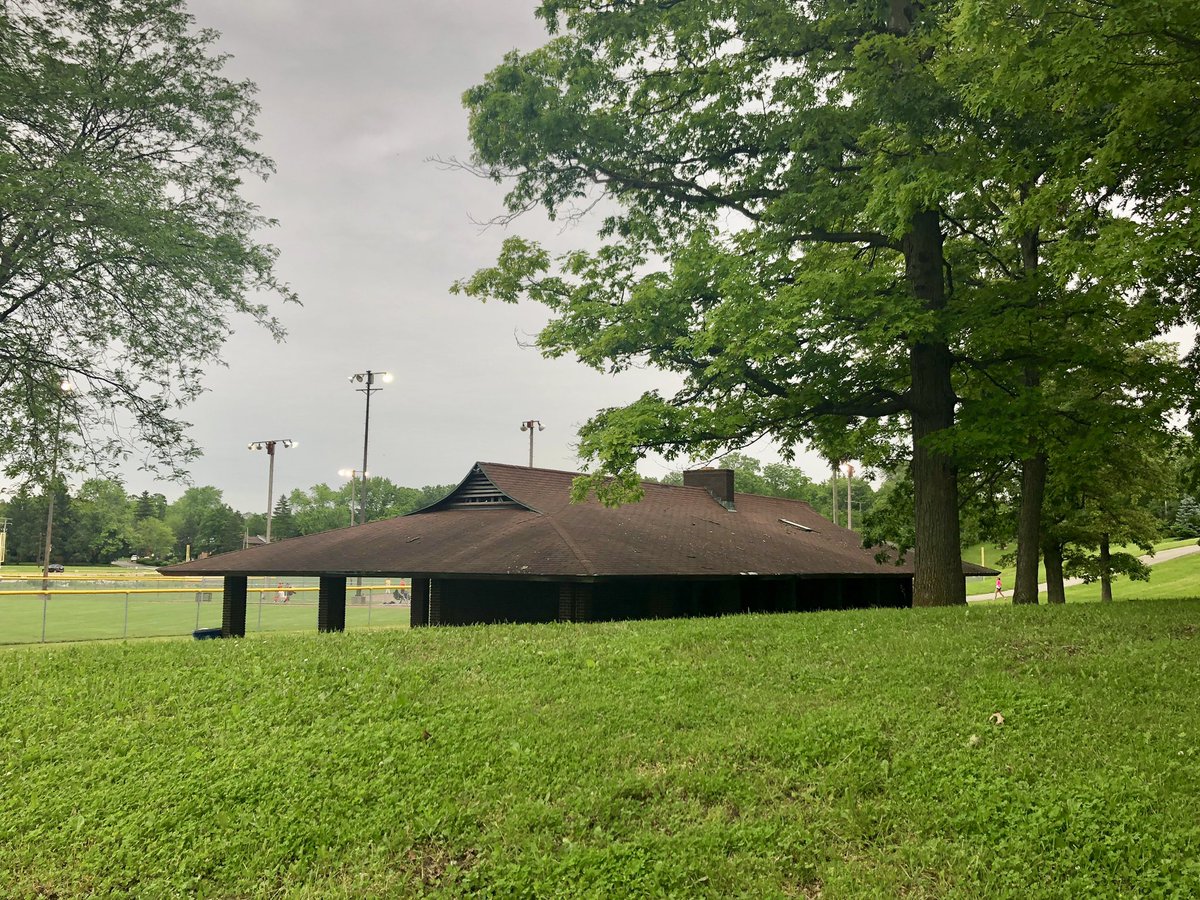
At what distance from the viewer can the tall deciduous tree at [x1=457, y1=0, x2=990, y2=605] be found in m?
14.1

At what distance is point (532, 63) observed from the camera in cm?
1639

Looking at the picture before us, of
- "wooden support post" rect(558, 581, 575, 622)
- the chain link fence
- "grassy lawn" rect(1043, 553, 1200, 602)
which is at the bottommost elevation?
the chain link fence

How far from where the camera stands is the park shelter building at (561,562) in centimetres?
1875

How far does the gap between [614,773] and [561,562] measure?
11192 mm

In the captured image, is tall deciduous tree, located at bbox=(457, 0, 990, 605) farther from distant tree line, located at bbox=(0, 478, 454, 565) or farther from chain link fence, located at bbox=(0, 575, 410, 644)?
distant tree line, located at bbox=(0, 478, 454, 565)

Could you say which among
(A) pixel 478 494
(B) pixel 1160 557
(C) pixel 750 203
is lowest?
(B) pixel 1160 557

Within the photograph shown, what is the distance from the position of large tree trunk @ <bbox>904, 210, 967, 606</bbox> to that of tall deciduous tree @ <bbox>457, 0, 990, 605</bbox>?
0.13 feet

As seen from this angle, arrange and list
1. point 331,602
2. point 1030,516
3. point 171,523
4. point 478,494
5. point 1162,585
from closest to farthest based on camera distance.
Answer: point 1030,516, point 331,602, point 478,494, point 1162,585, point 171,523

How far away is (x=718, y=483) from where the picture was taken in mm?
31250

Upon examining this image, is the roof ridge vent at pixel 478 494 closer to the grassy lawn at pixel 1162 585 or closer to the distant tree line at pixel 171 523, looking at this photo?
the grassy lawn at pixel 1162 585

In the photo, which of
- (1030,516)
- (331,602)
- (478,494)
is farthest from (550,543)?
(1030,516)

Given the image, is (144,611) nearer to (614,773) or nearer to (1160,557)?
(614,773)

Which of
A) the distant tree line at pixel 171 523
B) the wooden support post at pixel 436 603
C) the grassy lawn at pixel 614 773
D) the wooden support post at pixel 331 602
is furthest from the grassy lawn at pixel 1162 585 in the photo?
the distant tree line at pixel 171 523

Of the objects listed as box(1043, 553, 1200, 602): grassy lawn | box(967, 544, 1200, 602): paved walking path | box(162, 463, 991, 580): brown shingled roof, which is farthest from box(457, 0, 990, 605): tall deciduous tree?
box(967, 544, 1200, 602): paved walking path
